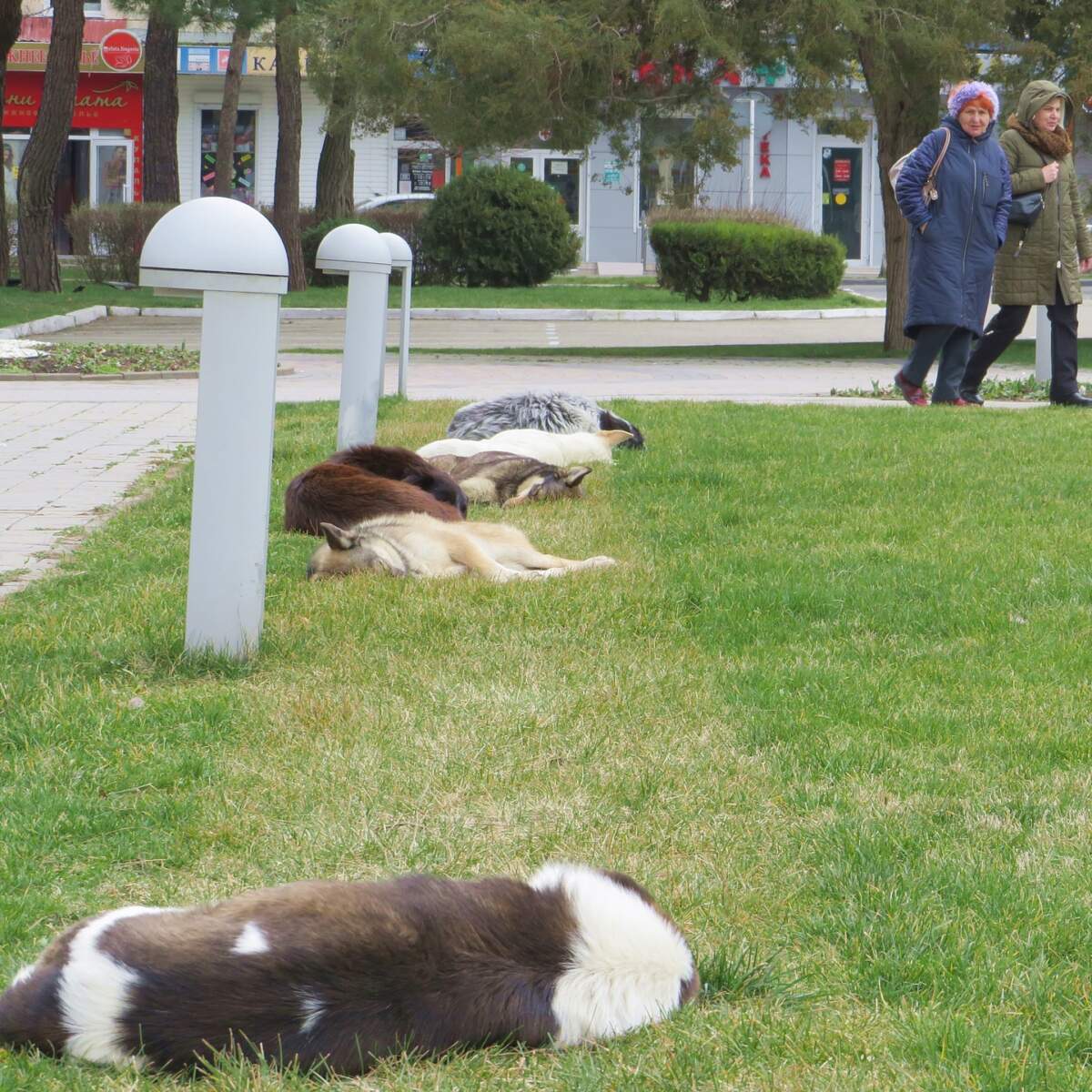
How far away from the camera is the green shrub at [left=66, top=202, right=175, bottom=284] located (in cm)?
2697

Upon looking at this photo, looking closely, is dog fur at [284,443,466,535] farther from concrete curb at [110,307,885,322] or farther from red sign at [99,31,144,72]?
red sign at [99,31,144,72]

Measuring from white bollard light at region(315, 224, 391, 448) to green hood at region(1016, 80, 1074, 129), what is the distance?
5.40m

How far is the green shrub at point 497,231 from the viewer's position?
29406mm

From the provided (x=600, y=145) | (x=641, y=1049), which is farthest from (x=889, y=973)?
(x=600, y=145)

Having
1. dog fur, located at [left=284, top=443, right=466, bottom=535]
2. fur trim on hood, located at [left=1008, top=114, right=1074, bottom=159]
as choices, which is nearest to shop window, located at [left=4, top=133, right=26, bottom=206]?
fur trim on hood, located at [left=1008, top=114, right=1074, bottom=159]

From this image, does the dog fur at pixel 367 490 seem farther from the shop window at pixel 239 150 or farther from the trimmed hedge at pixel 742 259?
the shop window at pixel 239 150

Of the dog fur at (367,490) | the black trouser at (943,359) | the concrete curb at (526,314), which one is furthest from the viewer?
the concrete curb at (526,314)

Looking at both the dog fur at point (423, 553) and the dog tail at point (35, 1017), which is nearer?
the dog tail at point (35, 1017)

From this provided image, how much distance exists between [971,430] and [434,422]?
3.30 m

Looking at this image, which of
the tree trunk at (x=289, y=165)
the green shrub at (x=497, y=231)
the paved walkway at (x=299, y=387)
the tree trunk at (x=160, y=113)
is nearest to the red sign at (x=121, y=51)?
the tree trunk at (x=160, y=113)

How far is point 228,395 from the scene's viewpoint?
4242 mm

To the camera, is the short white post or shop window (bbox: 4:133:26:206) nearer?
the short white post

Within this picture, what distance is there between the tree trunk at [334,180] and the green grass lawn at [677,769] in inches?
963

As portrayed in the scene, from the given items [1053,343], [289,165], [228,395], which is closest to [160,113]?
[289,165]
